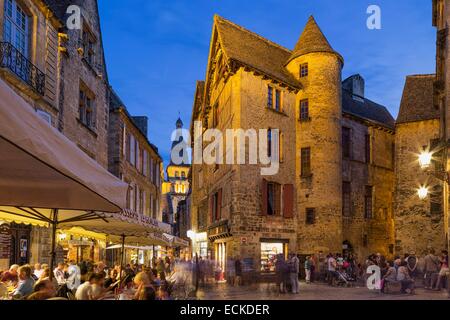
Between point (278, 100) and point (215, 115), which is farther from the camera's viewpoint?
point (215, 115)

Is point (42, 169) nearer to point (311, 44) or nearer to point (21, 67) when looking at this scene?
point (21, 67)

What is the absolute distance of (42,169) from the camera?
347cm

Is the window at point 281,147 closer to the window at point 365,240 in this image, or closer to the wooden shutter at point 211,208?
the wooden shutter at point 211,208

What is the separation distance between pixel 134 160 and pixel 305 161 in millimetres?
9640

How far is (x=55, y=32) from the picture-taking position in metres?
16.2

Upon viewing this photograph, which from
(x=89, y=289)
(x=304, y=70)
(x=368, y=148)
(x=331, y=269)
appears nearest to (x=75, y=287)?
(x=89, y=289)

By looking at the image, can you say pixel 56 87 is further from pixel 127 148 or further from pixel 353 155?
pixel 353 155

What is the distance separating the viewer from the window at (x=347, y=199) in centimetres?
2900

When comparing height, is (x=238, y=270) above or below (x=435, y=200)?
below

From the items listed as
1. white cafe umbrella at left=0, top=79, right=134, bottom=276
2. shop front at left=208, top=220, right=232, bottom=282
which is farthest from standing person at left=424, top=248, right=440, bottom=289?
white cafe umbrella at left=0, top=79, right=134, bottom=276

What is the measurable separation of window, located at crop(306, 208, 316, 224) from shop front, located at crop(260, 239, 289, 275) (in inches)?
76.0

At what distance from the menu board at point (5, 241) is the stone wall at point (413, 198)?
73.0 feet

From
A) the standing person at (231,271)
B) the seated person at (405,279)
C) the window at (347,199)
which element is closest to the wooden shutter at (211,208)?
the standing person at (231,271)
